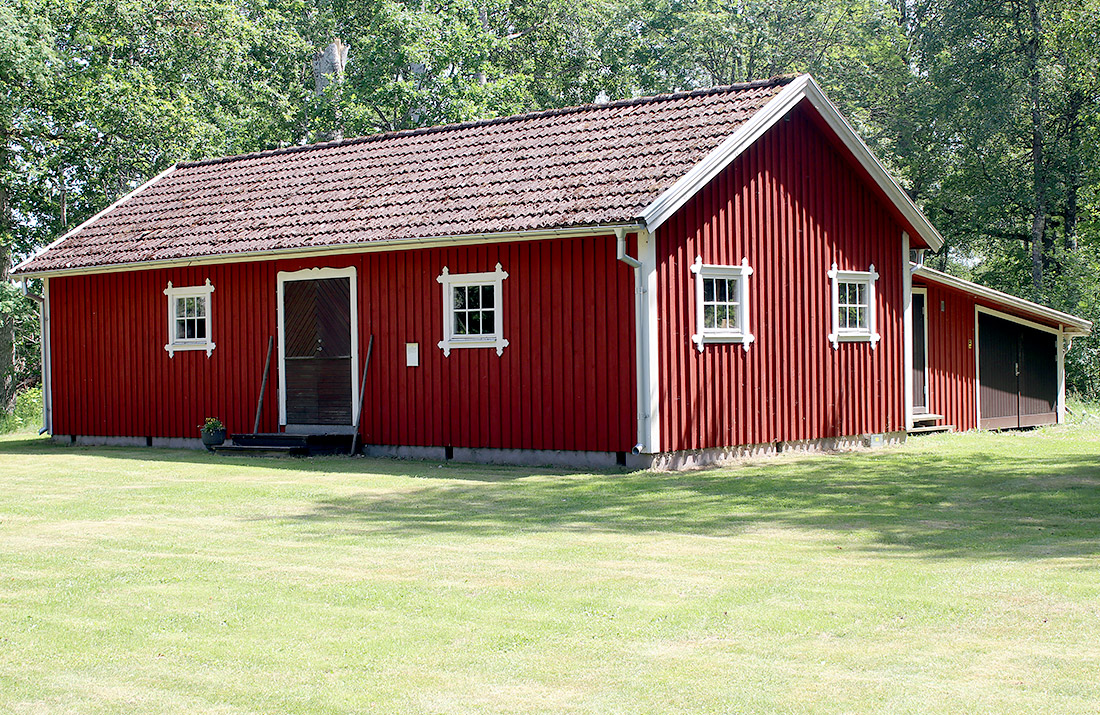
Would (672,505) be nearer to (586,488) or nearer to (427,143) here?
(586,488)

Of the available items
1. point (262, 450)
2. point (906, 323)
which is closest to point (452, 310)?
point (262, 450)

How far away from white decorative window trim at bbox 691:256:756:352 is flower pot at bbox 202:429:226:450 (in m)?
7.37

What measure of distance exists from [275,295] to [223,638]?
12762 mm

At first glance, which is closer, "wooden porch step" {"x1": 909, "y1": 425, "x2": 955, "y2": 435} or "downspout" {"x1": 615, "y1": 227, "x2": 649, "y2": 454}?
"downspout" {"x1": 615, "y1": 227, "x2": 649, "y2": 454}

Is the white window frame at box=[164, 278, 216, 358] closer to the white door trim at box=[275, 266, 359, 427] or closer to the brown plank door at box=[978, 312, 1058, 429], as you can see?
the white door trim at box=[275, 266, 359, 427]

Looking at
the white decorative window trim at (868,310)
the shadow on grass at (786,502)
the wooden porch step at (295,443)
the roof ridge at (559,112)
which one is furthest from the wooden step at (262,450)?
the white decorative window trim at (868,310)

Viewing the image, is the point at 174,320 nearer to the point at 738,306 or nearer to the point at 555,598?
the point at 738,306

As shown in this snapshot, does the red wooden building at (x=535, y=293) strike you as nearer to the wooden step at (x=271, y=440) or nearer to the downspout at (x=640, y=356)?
the downspout at (x=640, y=356)

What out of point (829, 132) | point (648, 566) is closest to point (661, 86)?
point (829, 132)

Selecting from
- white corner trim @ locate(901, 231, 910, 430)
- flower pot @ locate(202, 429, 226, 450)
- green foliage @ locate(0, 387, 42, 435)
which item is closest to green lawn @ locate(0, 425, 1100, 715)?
flower pot @ locate(202, 429, 226, 450)

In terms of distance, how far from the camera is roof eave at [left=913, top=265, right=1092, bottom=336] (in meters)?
21.4

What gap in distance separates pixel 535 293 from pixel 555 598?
29.6 feet

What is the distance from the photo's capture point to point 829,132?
18.3 m

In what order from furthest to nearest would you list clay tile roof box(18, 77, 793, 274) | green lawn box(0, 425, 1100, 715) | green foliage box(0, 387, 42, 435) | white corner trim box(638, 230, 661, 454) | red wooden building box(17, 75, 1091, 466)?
green foliage box(0, 387, 42, 435) < clay tile roof box(18, 77, 793, 274) < red wooden building box(17, 75, 1091, 466) < white corner trim box(638, 230, 661, 454) < green lawn box(0, 425, 1100, 715)
